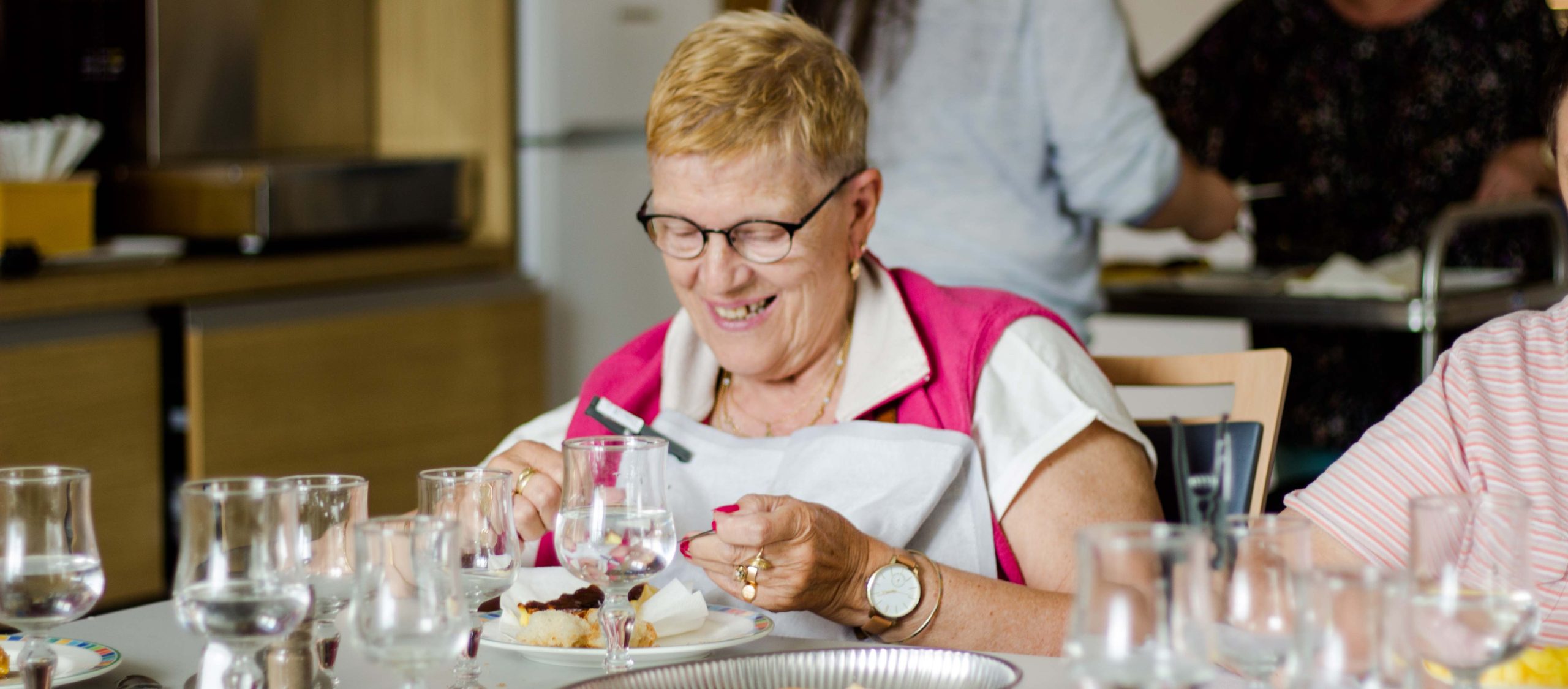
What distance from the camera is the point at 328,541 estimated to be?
109cm

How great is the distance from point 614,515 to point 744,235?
0.51 metres

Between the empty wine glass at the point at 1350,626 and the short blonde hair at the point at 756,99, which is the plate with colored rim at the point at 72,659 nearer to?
the short blonde hair at the point at 756,99

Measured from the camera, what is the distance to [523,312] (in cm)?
383

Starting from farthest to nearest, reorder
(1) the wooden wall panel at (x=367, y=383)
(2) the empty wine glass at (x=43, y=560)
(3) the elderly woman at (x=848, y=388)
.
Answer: (1) the wooden wall panel at (x=367, y=383), (3) the elderly woman at (x=848, y=388), (2) the empty wine glass at (x=43, y=560)

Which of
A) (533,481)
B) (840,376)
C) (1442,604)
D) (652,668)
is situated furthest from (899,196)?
(1442,604)

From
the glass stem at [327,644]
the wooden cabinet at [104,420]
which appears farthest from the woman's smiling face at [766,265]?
the wooden cabinet at [104,420]

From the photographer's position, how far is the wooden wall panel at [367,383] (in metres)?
3.17

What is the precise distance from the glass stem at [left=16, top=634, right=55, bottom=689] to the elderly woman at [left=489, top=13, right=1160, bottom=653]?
1.62 feet

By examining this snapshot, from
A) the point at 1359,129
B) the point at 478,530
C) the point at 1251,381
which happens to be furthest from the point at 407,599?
the point at 1359,129

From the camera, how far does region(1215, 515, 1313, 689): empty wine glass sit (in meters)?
0.87

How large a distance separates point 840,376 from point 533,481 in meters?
0.36

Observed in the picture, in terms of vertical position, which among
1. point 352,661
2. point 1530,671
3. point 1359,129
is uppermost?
point 1359,129

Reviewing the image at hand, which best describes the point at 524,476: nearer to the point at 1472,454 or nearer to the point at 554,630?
the point at 554,630

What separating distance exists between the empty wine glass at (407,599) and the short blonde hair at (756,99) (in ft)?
2.37
